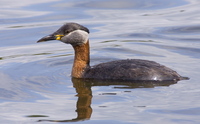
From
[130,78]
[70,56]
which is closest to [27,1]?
[70,56]

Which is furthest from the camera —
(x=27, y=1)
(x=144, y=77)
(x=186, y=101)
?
(x=27, y=1)

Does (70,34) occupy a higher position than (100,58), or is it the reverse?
(70,34)

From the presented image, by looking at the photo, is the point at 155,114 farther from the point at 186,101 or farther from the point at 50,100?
the point at 50,100

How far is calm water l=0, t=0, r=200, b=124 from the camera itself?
9930mm

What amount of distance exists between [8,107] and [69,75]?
106 inches

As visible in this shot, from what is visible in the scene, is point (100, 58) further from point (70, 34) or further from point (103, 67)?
point (70, 34)

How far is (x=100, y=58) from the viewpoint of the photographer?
571 inches

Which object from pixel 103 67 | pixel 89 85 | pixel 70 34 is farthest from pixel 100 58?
pixel 89 85

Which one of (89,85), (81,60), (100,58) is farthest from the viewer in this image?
(100,58)

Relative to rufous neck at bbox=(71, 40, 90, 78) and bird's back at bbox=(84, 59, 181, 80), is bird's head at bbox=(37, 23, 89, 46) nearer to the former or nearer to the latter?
rufous neck at bbox=(71, 40, 90, 78)

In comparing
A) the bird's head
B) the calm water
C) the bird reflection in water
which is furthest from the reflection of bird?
the calm water

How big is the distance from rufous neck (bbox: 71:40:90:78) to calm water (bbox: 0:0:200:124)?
301mm

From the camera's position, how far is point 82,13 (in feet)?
69.3

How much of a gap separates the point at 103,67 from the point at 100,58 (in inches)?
85.3
